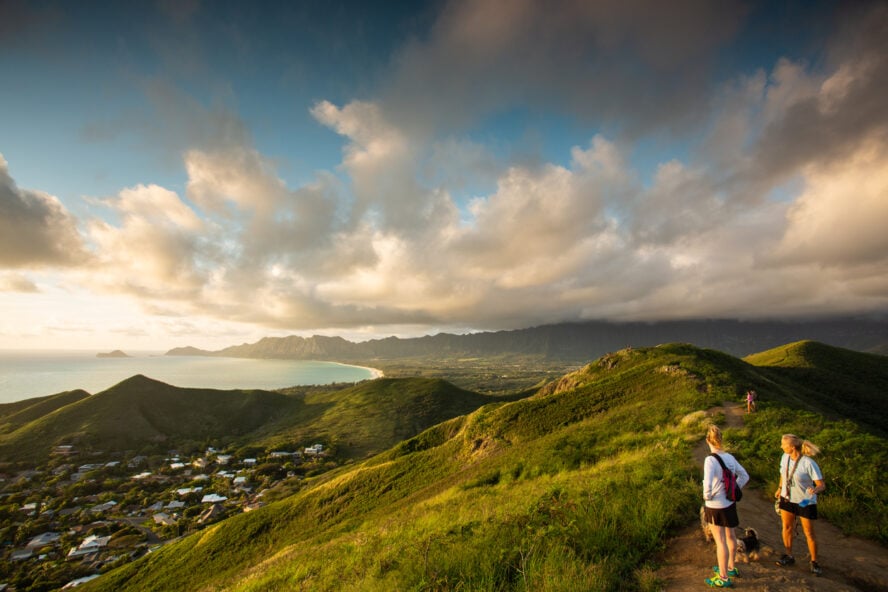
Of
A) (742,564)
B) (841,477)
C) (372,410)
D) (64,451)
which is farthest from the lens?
(372,410)

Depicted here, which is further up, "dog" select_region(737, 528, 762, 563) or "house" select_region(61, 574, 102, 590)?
"dog" select_region(737, 528, 762, 563)

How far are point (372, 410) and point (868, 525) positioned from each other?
153838 millimetres

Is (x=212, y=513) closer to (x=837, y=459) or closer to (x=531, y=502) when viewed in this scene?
(x=531, y=502)

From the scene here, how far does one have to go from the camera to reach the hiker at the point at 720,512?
23.6 ft

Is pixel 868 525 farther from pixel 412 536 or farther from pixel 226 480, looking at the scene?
pixel 226 480

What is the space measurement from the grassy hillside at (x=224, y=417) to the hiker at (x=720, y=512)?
116 metres

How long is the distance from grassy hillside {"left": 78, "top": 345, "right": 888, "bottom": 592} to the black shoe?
86.0 inches

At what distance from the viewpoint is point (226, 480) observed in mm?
90750

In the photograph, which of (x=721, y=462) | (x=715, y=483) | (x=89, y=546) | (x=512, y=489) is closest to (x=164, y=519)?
(x=89, y=546)

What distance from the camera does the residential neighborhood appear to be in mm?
56594

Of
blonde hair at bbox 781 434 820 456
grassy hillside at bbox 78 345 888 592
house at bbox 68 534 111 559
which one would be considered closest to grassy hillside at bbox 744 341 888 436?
grassy hillside at bbox 78 345 888 592

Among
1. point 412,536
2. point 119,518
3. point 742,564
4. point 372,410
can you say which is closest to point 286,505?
point 412,536

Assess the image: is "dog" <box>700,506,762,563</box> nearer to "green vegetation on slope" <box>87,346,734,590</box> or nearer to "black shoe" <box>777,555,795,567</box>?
"black shoe" <box>777,555,795,567</box>

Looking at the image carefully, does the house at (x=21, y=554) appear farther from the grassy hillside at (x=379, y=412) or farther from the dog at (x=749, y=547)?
the dog at (x=749, y=547)
